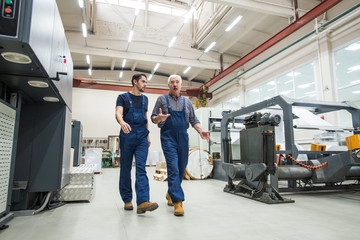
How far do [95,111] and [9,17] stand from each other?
13013mm

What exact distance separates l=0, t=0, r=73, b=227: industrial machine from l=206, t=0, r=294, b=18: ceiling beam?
605 cm

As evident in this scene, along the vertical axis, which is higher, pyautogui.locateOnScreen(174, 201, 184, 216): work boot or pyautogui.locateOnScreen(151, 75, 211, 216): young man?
pyautogui.locateOnScreen(151, 75, 211, 216): young man

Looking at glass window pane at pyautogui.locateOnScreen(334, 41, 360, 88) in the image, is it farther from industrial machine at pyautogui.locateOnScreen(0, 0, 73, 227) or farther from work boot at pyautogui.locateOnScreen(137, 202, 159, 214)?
industrial machine at pyautogui.locateOnScreen(0, 0, 73, 227)

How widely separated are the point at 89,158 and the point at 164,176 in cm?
363

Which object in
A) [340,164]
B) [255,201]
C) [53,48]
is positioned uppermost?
[53,48]

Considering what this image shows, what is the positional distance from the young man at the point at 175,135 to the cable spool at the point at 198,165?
2990 mm

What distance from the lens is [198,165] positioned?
19.3ft

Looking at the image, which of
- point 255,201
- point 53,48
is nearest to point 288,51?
point 255,201

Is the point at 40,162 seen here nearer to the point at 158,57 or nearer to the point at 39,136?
the point at 39,136

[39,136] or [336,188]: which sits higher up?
[39,136]

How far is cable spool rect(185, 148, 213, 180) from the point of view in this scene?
578cm

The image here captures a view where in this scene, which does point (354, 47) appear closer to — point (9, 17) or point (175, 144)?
point (175, 144)

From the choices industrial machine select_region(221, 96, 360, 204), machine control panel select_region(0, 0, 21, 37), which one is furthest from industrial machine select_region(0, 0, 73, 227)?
industrial machine select_region(221, 96, 360, 204)

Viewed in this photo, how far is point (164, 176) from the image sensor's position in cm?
556
